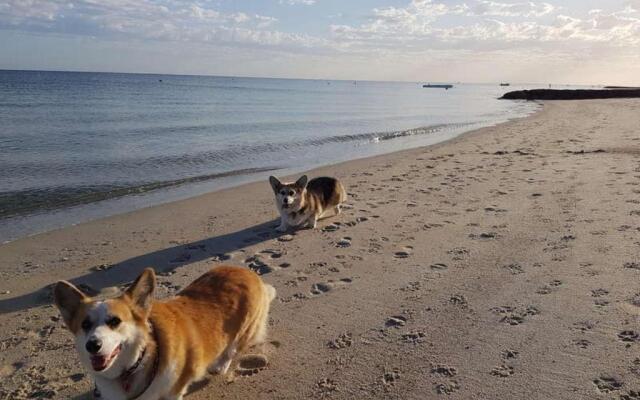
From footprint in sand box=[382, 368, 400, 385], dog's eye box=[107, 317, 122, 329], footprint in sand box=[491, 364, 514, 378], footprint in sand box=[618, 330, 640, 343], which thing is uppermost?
dog's eye box=[107, 317, 122, 329]

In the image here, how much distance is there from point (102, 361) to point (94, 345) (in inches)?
4.8

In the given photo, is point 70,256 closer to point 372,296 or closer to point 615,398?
point 372,296

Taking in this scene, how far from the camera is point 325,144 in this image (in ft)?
57.8

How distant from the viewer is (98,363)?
244cm

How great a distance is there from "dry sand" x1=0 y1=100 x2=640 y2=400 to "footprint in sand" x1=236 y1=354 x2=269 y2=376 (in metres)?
0.04

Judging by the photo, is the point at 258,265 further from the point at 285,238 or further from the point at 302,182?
the point at 302,182

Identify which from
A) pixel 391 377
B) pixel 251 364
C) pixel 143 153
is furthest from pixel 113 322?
pixel 143 153

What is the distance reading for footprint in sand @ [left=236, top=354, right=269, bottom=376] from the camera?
3496mm

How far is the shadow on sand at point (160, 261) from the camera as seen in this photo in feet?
15.3

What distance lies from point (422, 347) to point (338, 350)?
0.61 m

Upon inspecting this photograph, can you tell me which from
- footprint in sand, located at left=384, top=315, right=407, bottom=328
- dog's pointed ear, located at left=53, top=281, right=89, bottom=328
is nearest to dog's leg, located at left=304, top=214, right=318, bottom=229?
footprint in sand, located at left=384, top=315, right=407, bottom=328

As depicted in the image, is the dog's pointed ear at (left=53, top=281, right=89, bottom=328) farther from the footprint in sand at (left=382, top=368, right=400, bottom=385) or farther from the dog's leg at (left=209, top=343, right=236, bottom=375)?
the footprint in sand at (left=382, top=368, right=400, bottom=385)

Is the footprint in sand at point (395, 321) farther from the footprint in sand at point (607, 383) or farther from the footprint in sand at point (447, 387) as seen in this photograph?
the footprint in sand at point (607, 383)

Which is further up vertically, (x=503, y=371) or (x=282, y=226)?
(x=503, y=371)
